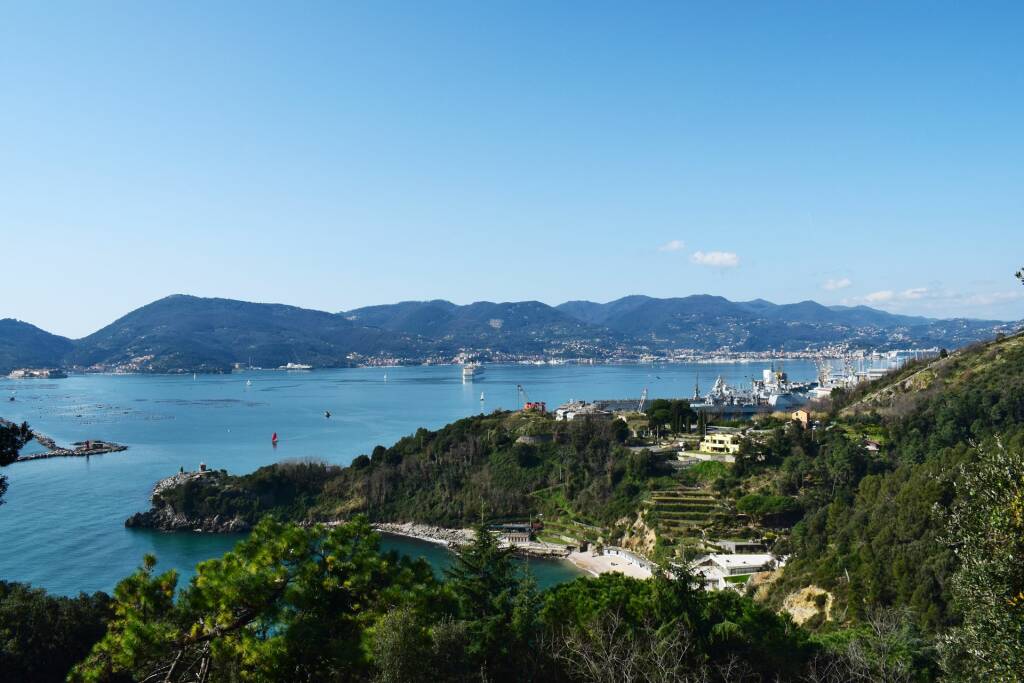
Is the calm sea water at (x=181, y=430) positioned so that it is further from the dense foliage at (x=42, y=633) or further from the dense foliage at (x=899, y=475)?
the dense foliage at (x=42, y=633)

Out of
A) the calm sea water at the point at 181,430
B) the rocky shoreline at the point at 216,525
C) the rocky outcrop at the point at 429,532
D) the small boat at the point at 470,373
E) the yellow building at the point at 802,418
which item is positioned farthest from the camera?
the small boat at the point at 470,373

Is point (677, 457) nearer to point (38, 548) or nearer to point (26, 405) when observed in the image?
point (38, 548)

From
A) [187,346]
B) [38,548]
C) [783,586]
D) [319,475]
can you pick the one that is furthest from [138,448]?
[187,346]

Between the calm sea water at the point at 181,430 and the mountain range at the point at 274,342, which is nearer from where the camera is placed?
the calm sea water at the point at 181,430

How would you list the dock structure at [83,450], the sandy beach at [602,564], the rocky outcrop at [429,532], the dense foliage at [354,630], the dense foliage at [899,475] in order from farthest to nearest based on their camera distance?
the dock structure at [83,450] < the rocky outcrop at [429,532] < the sandy beach at [602,564] < the dense foliage at [899,475] < the dense foliage at [354,630]

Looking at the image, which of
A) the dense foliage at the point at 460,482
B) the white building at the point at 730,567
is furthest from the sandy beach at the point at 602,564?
the dense foliage at the point at 460,482

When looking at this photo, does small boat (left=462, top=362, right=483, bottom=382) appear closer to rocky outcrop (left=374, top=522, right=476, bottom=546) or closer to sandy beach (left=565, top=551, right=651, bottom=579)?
rocky outcrop (left=374, top=522, right=476, bottom=546)
